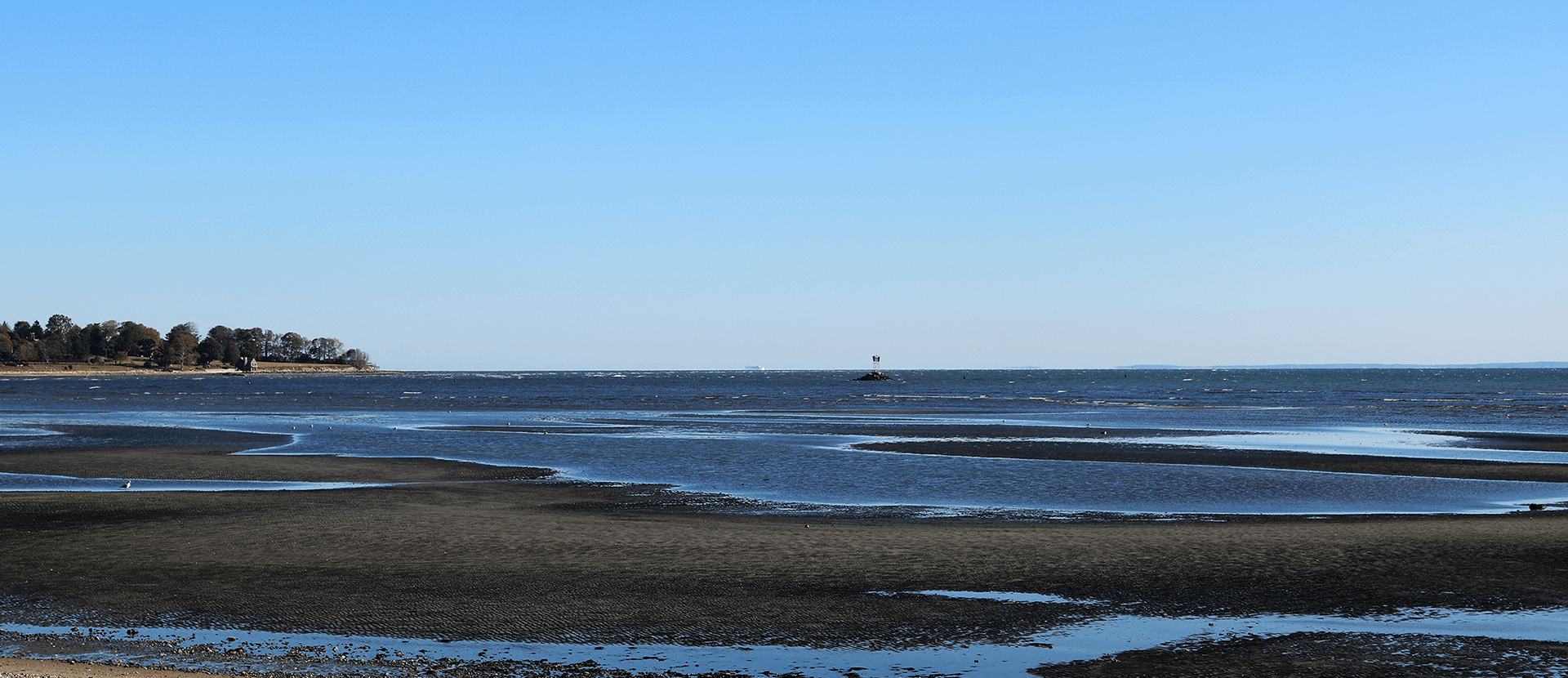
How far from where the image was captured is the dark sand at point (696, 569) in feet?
43.3

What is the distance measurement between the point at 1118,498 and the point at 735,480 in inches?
371

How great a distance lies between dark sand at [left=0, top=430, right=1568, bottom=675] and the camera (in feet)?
43.3

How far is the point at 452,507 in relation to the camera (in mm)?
24172

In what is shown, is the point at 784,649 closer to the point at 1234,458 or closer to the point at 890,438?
the point at 1234,458

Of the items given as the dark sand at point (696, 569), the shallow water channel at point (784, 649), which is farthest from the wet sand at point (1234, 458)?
the shallow water channel at point (784, 649)

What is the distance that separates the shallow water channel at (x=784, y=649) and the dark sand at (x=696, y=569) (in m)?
0.40

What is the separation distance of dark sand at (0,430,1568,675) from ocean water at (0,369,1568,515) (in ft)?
13.4

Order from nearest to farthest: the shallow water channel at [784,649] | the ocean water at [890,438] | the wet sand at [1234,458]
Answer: the shallow water channel at [784,649], the ocean water at [890,438], the wet sand at [1234,458]

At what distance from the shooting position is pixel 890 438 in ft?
163

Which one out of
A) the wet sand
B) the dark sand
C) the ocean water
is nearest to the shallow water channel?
the dark sand

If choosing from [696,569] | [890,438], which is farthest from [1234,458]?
[696,569]

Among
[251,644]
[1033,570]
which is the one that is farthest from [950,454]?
[251,644]

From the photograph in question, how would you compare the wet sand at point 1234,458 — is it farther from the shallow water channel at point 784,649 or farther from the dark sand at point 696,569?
the shallow water channel at point 784,649

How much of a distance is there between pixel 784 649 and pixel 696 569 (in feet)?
15.0
